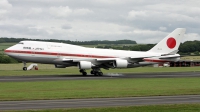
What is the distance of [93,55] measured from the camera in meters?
60.7

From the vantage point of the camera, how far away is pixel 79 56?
59719 mm

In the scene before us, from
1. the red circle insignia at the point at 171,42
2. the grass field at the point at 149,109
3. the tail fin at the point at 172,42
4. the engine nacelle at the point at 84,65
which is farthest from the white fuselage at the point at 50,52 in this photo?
the grass field at the point at 149,109

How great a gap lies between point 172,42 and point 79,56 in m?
16.3

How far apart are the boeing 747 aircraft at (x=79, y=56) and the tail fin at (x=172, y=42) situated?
5.27ft

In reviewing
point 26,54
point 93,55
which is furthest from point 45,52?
point 93,55

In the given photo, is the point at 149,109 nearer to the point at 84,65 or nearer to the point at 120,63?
the point at 84,65

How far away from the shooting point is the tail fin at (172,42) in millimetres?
65625

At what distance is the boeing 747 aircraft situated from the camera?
58031mm

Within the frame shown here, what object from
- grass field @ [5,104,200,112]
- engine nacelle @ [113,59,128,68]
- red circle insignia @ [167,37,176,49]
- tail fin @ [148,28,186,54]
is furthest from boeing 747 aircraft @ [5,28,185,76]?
grass field @ [5,104,200,112]

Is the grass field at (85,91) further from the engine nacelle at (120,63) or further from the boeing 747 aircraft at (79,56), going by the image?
the engine nacelle at (120,63)

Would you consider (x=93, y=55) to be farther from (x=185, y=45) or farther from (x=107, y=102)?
(x=185, y=45)

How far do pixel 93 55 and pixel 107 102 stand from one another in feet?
115

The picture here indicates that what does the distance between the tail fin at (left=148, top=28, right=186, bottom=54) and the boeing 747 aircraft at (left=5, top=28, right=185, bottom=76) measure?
5.27 ft

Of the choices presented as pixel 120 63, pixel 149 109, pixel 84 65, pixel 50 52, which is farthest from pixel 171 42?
pixel 149 109
